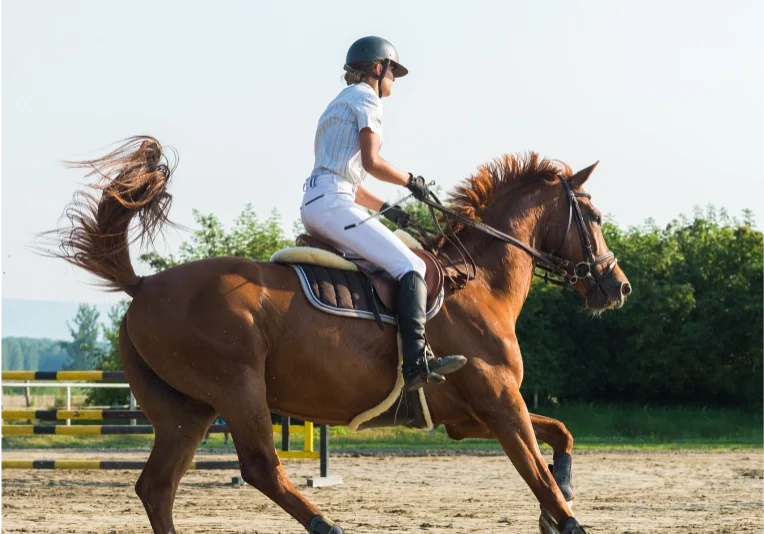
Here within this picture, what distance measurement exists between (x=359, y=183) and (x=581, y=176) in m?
1.95

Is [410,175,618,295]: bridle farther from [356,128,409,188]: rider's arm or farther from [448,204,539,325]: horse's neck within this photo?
[356,128,409,188]: rider's arm

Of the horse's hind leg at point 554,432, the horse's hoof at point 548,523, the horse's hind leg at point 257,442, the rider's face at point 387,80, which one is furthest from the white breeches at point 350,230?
the horse's hoof at point 548,523

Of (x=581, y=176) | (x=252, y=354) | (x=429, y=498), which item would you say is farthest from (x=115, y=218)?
(x=429, y=498)

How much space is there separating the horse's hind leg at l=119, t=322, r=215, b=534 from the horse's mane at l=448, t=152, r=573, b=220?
2558 millimetres

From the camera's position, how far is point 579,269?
847 cm

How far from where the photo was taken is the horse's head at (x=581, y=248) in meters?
8.48

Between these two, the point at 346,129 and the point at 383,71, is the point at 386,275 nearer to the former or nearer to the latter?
the point at 346,129

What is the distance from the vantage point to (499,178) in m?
8.55

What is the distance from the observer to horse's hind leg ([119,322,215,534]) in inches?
Answer: 277

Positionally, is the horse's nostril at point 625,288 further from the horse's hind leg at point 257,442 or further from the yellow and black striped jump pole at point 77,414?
the yellow and black striped jump pole at point 77,414

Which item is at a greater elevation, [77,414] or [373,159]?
[373,159]

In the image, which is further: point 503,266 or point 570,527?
point 503,266

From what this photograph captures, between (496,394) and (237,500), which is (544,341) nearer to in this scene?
(237,500)

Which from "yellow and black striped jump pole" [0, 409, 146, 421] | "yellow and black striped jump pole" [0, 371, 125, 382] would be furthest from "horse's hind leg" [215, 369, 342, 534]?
"yellow and black striped jump pole" [0, 409, 146, 421]
